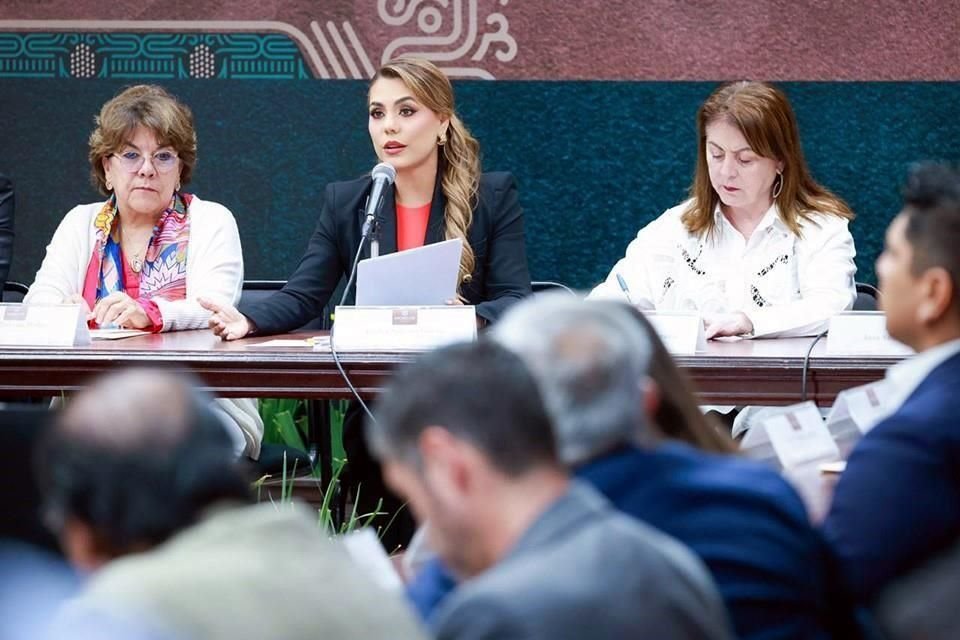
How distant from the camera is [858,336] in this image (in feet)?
11.1

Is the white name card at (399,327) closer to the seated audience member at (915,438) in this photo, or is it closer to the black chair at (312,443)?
the black chair at (312,443)

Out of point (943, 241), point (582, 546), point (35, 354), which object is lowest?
point (35, 354)

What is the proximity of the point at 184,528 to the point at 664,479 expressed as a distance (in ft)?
1.67

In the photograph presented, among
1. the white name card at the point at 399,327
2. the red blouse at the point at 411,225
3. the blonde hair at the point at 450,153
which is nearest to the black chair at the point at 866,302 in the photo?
the blonde hair at the point at 450,153

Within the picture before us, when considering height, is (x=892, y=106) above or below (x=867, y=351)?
above

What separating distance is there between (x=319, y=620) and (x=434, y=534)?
239mm

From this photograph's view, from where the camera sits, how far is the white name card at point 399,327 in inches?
132

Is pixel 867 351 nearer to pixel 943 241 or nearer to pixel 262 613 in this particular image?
pixel 943 241

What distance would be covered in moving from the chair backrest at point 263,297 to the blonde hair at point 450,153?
48 cm

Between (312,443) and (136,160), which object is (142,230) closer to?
(136,160)

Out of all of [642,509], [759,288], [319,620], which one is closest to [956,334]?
[642,509]

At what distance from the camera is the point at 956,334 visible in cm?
201

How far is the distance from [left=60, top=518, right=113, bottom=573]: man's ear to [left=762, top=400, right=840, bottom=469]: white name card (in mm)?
1382

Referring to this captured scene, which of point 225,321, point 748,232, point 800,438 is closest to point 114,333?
point 225,321
